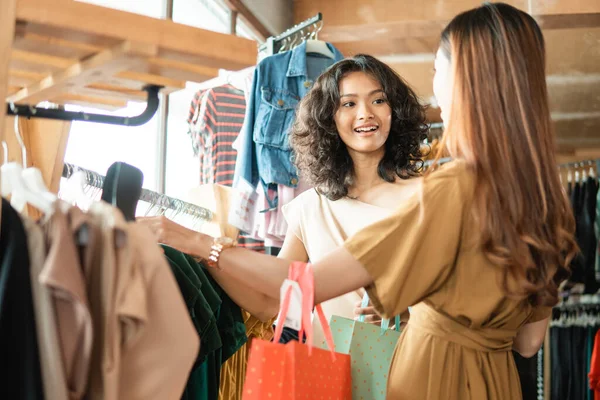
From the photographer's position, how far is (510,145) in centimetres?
134

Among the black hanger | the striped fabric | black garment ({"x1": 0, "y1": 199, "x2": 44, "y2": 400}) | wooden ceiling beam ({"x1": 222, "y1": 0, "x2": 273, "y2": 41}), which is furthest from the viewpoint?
wooden ceiling beam ({"x1": 222, "y1": 0, "x2": 273, "y2": 41})

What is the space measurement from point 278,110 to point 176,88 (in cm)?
173

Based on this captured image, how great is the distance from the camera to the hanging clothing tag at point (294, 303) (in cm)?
131

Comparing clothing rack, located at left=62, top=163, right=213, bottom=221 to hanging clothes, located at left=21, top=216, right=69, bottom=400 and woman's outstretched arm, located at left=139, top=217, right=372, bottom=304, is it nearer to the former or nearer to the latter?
woman's outstretched arm, located at left=139, top=217, right=372, bottom=304

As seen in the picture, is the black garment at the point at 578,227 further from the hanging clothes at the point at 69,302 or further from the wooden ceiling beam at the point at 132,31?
the hanging clothes at the point at 69,302

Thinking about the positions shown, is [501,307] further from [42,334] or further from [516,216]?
[42,334]

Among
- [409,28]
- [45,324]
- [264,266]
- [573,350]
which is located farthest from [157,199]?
[573,350]

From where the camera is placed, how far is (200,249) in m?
1.41

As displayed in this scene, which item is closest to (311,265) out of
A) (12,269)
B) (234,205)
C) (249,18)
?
(12,269)

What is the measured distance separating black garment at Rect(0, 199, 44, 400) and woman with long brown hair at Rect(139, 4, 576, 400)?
544 millimetres

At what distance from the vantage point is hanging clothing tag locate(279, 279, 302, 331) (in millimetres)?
1309

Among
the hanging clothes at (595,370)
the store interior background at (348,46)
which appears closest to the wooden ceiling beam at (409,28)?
the store interior background at (348,46)

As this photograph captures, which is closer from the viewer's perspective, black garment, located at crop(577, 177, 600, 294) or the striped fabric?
the striped fabric

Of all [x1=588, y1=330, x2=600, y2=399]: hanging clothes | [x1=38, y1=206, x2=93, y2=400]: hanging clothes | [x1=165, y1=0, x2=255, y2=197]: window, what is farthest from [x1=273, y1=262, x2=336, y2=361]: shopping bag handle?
[x1=588, y1=330, x2=600, y2=399]: hanging clothes
